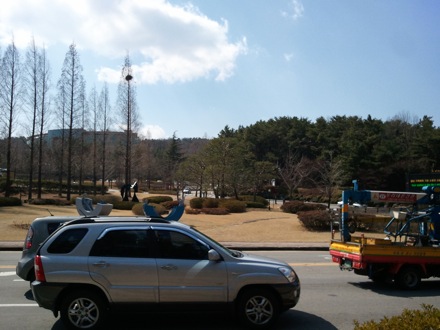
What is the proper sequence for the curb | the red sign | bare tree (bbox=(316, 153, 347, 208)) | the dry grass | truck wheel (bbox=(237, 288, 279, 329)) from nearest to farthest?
truck wheel (bbox=(237, 288, 279, 329)) → the red sign → the curb → the dry grass → bare tree (bbox=(316, 153, 347, 208))

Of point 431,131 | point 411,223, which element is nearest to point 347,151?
point 431,131

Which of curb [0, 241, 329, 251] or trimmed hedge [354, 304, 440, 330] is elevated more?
trimmed hedge [354, 304, 440, 330]

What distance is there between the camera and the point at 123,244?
663 centimetres

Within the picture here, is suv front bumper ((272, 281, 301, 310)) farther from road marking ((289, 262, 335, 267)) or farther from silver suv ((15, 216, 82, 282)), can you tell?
road marking ((289, 262, 335, 267))

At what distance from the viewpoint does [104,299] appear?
6.46 meters

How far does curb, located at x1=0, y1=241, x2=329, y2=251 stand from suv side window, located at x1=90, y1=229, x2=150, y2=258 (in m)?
11.9

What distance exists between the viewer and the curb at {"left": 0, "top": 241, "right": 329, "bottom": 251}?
1792 cm

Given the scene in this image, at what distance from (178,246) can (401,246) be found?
622 cm

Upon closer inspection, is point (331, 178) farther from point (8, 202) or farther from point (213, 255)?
point (213, 255)

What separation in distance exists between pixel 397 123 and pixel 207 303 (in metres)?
83.6

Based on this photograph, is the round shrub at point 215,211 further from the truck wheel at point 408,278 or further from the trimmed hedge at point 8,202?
the truck wheel at point 408,278

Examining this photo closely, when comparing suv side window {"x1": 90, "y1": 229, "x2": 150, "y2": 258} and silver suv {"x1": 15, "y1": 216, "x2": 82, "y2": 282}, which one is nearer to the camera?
suv side window {"x1": 90, "y1": 229, "x2": 150, "y2": 258}

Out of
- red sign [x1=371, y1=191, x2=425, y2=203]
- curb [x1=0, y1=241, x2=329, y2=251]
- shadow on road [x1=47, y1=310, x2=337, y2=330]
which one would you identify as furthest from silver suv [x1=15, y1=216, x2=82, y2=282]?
curb [x1=0, y1=241, x2=329, y2=251]

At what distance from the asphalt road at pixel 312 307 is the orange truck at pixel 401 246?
0.42 meters
